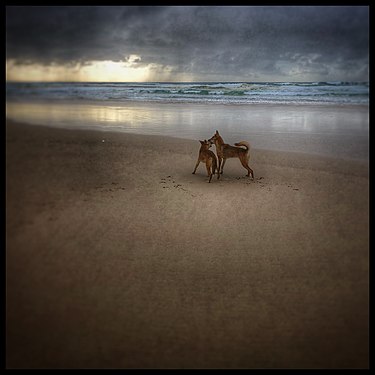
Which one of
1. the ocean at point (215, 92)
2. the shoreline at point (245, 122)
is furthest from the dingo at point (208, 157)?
the ocean at point (215, 92)

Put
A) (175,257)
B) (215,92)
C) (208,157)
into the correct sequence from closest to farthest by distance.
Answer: (175,257) < (208,157) < (215,92)

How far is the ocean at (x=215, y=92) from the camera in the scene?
7.55 feet

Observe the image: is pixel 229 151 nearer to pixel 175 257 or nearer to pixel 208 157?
pixel 208 157

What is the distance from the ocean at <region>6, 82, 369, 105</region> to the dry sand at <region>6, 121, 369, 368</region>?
0.27 metres

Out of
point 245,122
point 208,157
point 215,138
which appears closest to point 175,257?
point 208,157

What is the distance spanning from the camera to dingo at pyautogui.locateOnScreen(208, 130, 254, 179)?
2475 mm

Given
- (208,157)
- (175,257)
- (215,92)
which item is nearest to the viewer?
(175,257)

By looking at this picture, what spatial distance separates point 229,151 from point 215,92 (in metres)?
0.50

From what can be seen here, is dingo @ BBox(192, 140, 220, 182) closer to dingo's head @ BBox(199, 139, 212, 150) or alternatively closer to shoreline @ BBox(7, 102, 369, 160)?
dingo's head @ BBox(199, 139, 212, 150)

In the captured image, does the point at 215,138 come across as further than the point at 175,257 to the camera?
Yes

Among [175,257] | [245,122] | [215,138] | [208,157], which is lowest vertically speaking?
[175,257]

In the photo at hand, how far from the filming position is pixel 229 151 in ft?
8.16

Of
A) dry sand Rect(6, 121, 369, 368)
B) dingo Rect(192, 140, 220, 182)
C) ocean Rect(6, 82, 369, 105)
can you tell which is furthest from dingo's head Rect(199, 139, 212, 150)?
ocean Rect(6, 82, 369, 105)

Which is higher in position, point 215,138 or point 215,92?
point 215,92
